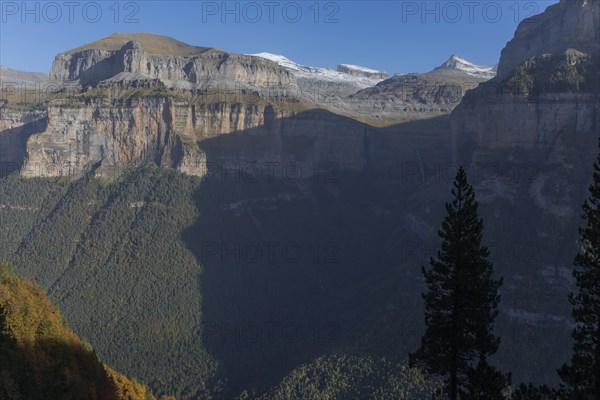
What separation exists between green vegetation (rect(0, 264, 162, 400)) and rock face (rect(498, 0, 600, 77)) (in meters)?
103

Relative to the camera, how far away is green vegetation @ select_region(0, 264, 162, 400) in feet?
112

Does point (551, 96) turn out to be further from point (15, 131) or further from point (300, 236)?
point (15, 131)

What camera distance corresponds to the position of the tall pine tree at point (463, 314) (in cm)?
2625

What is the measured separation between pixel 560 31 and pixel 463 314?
388 feet

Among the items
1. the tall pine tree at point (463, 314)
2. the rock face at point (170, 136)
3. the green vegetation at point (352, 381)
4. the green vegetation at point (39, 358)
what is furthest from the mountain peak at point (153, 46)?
the tall pine tree at point (463, 314)

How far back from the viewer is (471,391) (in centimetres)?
2623

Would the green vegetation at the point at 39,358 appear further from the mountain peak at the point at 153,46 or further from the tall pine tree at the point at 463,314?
the mountain peak at the point at 153,46

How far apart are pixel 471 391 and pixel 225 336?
7402 cm

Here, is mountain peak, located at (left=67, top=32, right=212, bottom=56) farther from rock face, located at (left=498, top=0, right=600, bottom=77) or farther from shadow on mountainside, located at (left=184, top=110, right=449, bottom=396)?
rock face, located at (left=498, top=0, right=600, bottom=77)

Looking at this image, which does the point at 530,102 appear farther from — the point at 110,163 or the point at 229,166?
the point at 110,163

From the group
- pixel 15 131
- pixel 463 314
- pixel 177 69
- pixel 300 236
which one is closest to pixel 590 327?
pixel 463 314

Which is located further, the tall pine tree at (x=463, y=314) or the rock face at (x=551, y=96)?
the rock face at (x=551, y=96)

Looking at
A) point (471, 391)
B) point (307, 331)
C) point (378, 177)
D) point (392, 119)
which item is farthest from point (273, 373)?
point (392, 119)

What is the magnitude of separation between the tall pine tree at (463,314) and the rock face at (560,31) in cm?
9716
